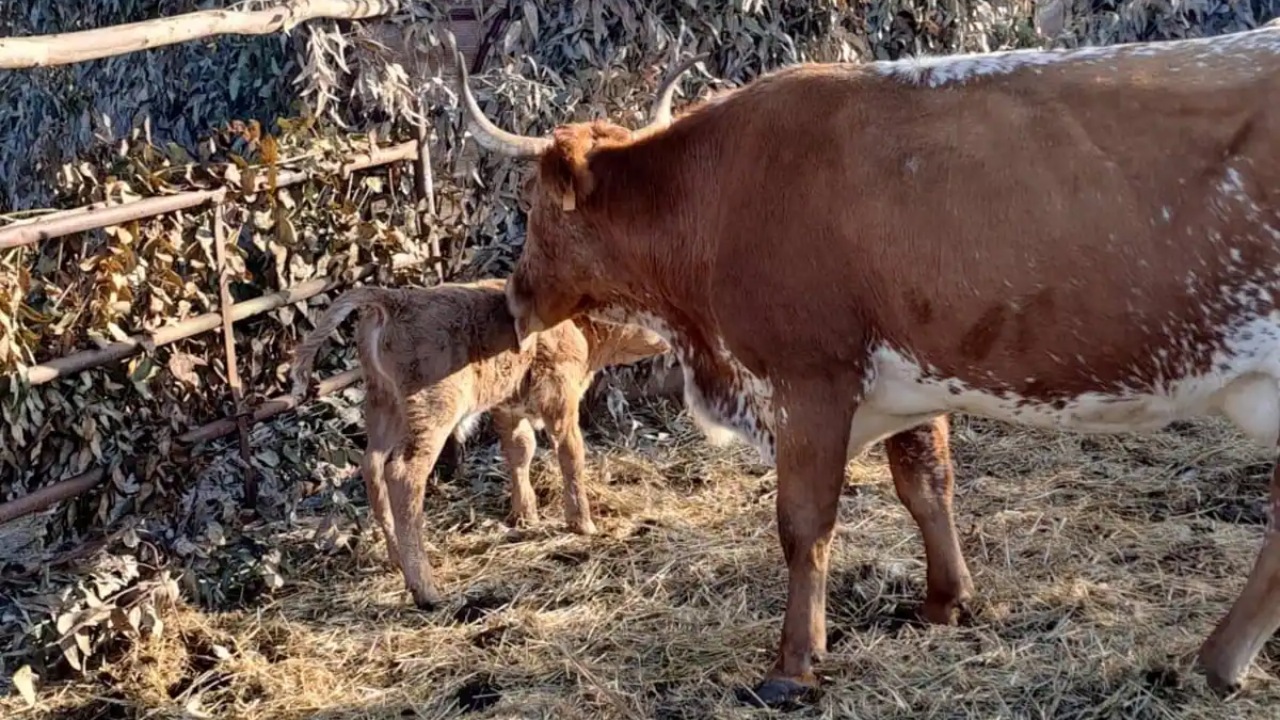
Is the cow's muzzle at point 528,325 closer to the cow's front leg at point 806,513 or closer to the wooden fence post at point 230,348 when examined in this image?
the wooden fence post at point 230,348

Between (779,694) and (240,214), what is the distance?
2.78m

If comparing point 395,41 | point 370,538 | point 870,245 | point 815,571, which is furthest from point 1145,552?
point 395,41

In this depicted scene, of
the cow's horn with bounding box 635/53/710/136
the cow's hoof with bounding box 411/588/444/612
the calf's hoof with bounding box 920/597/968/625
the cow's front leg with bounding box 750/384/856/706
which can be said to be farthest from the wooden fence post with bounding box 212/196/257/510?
the calf's hoof with bounding box 920/597/968/625

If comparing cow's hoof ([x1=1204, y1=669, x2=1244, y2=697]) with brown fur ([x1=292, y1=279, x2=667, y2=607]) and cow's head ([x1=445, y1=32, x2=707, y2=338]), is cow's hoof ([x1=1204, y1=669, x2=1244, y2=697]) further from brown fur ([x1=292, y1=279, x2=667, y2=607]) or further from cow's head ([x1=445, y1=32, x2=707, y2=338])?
brown fur ([x1=292, y1=279, x2=667, y2=607])

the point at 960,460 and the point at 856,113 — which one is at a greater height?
the point at 856,113

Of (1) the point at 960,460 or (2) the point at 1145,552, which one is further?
(1) the point at 960,460

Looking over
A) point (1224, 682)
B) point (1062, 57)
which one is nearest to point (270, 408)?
point (1062, 57)

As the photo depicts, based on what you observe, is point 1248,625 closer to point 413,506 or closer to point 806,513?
point 806,513

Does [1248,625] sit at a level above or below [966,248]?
below

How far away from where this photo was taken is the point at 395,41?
6379mm

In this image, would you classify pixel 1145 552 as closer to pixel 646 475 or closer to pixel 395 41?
pixel 646 475

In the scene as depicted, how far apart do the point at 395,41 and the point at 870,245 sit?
10.6 ft

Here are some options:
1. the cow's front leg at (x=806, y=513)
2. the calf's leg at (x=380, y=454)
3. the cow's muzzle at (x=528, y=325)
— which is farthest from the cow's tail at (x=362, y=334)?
the cow's front leg at (x=806, y=513)

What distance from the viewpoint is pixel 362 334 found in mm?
5160
